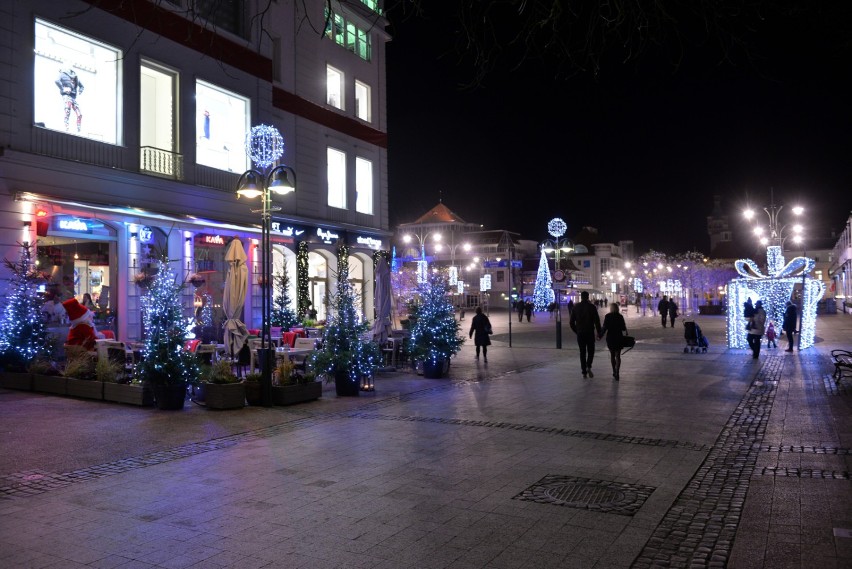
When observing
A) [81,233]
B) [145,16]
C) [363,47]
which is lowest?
[81,233]

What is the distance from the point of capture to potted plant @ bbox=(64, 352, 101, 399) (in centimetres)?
1131

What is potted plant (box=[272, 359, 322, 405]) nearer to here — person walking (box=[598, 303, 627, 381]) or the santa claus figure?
the santa claus figure

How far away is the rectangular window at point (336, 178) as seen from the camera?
27.3 metres

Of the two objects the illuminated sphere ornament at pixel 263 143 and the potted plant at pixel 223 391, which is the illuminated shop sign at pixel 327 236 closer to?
the illuminated sphere ornament at pixel 263 143

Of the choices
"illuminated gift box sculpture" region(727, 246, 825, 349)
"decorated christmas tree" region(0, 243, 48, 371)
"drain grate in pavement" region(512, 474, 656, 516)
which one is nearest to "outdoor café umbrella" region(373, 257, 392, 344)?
"decorated christmas tree" region(0, 243, 48, 371)

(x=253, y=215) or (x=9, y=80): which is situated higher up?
(x=9, y=80)

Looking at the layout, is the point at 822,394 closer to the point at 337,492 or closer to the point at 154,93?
the point at 337,492

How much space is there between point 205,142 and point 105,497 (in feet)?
55.2

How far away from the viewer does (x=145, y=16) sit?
18047 mm

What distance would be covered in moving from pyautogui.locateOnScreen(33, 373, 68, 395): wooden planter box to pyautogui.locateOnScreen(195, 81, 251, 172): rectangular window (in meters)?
9.94

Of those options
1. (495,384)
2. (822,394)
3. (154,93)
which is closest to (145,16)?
(154,93)

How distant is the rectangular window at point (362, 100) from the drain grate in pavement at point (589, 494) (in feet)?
81.7

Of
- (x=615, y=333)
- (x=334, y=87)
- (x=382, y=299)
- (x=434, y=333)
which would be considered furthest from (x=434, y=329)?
(x=334, y=87)

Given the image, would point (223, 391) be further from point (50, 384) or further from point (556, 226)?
point (556, 226)
